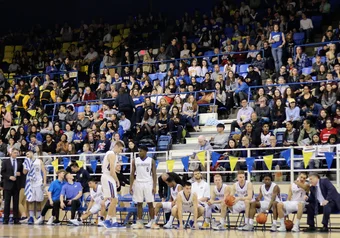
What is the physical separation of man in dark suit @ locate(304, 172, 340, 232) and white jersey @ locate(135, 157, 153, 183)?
11.2 ft

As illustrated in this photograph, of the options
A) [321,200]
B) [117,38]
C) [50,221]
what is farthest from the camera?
[117,38]

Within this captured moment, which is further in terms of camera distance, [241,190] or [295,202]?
[241,190]

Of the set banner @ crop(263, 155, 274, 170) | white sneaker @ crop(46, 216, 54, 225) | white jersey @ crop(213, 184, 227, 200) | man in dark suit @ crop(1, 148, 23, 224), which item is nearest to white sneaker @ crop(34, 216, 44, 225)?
white sneaker @ crop(46, 216, 54, 225)

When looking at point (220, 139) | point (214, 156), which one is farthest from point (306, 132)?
A: point (220, 139)

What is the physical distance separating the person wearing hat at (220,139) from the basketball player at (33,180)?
446cm

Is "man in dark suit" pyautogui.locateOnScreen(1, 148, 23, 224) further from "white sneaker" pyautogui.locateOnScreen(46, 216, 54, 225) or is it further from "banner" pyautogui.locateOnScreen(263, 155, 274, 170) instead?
"banner" pyautogui.locateOnScreen(263, 155, 274, 170)

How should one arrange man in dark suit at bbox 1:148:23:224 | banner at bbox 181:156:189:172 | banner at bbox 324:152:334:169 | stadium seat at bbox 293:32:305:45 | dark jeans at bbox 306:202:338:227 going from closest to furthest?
1. dark jeans at bbox 306:202:338:227
2. banner at bbox 324:152:334:169
3. banner at bbox 181:156:189:172
4. man in dark suit at bbox 1:148:23:224
5. stadium seat at bbox 293:32:305:45

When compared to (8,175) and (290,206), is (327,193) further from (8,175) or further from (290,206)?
(8,175)

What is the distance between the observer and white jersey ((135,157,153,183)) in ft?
52.7

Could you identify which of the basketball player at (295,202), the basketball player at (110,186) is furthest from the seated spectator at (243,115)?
the basketball player at (110,186)

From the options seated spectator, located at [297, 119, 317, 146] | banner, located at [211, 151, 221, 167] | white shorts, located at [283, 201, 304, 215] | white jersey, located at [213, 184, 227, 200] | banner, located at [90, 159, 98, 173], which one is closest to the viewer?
white shorts, located at [283, 201, 304, 215]

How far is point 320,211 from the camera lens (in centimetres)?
1505

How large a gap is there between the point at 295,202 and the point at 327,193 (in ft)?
2.35

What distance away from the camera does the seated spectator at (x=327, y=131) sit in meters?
17.2
